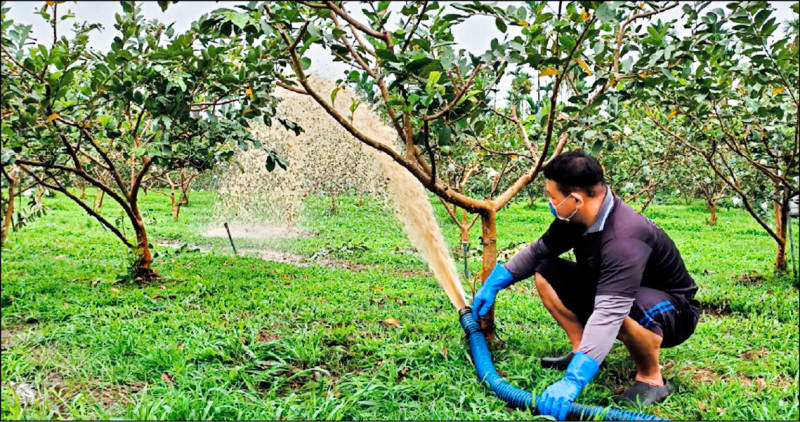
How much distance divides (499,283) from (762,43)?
174cm

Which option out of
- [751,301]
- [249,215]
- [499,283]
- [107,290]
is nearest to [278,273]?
[107,290]

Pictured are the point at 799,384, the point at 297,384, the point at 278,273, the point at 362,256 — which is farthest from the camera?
the point at 362,256

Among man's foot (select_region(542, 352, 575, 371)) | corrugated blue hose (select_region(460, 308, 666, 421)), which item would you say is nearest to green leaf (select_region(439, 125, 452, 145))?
corrugated blue hose (select_region(460, 308, 666, 421))

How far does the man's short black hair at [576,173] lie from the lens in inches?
96.0

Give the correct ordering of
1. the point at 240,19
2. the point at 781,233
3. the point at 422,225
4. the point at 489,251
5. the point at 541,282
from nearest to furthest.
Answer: the point at 240,19, the point at 541,282, the point at 489,251, the point at 422,225, the point at 781,233

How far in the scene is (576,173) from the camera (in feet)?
8.00

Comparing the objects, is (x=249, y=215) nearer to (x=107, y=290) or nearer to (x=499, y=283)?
(x=107, y=290)

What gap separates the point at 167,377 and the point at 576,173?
6.94 ft

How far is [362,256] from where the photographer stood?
727 cm

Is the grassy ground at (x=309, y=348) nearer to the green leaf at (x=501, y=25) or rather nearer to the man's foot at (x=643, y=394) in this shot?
the man's foot at (x=643, y=394)

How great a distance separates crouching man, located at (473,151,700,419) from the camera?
228 centimetres

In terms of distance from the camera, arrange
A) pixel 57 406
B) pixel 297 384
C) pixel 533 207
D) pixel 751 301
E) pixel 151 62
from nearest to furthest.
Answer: pixel 57 406 → pixel 297 384 → pixel 151 62 → pixel 751 301 → pixel 533 207

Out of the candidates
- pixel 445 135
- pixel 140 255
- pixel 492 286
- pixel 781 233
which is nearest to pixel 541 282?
pixel 492 286

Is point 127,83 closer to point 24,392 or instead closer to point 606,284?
point 24,392
